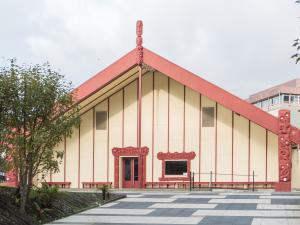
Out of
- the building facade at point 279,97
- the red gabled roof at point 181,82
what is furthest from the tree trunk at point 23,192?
the building facade at point 279,97

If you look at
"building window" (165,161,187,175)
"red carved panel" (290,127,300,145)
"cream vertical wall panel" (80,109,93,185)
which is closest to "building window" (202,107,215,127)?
"building window" (165,161,187,175)

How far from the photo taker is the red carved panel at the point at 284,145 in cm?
3172

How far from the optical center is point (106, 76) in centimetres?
3406

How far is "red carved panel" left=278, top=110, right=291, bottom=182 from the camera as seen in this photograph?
104 ft

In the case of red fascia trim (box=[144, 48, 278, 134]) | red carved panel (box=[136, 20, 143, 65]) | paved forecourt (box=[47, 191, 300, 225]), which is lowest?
paved forecourt (box=[47, 191, 300, 225])

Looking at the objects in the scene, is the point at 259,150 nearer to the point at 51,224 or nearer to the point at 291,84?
the point at 51,224

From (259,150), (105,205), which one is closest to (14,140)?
(105,205)

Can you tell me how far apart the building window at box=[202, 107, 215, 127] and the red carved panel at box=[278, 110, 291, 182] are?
4517mm

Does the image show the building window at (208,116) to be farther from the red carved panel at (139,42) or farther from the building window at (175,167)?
the red carved panel at (139,42)

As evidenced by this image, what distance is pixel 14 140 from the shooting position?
560 inches

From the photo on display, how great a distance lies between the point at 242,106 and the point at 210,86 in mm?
2254

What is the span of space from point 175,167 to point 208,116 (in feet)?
12.8

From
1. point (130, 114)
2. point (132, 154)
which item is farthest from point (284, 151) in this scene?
point (130, 114)

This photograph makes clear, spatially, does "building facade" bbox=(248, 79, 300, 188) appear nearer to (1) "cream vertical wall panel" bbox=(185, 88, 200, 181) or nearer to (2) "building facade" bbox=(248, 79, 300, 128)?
(2) "building facade" bbox=(248, 79, 300, 128)
